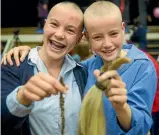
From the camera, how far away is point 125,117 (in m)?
1.00

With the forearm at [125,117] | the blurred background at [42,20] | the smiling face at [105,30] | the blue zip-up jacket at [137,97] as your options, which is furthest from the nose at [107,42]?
the blurred background at [42,20]

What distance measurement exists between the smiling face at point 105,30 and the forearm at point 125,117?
0.24 metres

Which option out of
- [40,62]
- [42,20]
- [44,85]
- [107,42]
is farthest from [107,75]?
[42,20]

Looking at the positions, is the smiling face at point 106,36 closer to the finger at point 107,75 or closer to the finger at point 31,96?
the finger at point 107,75

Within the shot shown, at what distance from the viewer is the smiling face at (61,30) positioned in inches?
46.6

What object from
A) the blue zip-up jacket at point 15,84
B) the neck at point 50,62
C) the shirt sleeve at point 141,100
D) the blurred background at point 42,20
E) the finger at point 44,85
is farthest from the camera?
the blurred background at point 42,20

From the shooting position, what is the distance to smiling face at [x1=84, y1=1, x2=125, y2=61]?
45.2 inches

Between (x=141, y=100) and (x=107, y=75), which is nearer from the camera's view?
(x=107, y=75)

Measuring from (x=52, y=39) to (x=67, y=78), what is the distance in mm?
145

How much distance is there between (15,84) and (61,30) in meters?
0.24

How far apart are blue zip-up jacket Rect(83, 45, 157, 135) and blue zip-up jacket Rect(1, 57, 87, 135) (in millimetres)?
62

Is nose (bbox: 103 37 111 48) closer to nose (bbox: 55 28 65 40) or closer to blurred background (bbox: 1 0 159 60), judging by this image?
nose (bbox: 55 28 65 40)

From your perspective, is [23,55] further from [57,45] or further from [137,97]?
[137,97]

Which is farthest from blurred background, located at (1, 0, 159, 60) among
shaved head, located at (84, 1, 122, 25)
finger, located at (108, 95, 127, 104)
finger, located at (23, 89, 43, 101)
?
finger, located at (23, 89, 43, 101)
